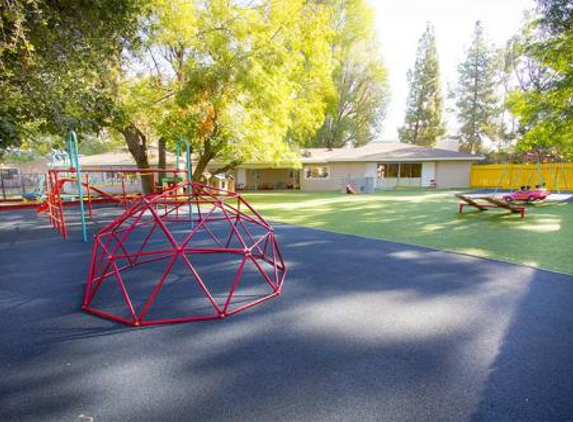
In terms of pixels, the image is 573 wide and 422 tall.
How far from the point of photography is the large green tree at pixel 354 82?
32.4 m

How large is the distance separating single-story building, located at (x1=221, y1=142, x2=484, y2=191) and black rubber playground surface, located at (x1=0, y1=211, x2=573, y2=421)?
60.5 feet

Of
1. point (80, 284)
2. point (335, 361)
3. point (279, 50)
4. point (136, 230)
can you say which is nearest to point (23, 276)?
point (80, 284)

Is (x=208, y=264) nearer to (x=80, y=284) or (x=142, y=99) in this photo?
(x=80, y=284)

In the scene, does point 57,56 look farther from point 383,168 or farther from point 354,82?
point 354,82

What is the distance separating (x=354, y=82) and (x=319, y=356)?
3701cm

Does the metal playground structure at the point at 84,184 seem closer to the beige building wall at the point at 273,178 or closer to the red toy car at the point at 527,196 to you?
the beige building wall at the point at 273,178

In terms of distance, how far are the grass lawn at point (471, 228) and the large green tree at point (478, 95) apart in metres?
28.7

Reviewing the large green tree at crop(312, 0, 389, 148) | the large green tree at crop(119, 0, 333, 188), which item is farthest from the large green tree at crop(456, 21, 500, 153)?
the large green tree at crop(119, 0, 333, 188)

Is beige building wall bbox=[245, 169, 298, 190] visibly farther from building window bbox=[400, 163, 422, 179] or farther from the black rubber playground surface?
the black rubber playground surface

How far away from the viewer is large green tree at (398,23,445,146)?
125 feet

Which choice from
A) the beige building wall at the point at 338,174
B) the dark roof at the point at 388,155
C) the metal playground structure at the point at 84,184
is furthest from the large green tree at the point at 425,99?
the metal playground structure at the point at 84,184

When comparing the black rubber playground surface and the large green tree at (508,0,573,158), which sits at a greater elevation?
the large green tree at (508,0,573,158)

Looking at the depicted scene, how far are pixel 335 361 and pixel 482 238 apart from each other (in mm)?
6116

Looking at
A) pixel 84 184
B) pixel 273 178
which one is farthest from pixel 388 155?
pixel 84 184
